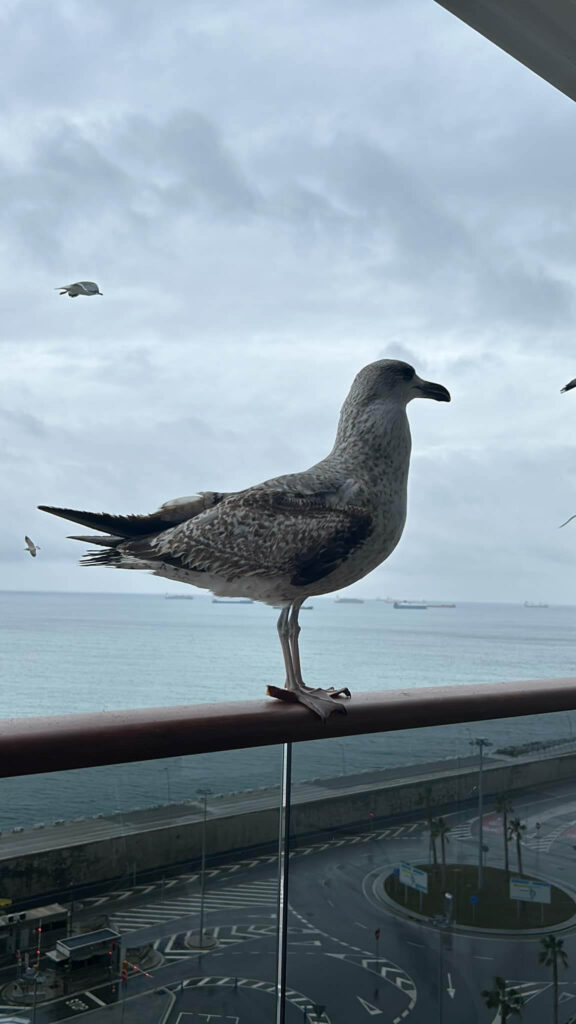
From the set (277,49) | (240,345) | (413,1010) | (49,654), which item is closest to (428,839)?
(413,1010)

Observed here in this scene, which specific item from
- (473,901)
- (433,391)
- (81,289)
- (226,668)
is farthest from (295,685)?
(226,668)

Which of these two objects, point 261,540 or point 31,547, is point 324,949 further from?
point 31,547

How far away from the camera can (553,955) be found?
1.12 meters

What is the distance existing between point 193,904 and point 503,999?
0.48 metres

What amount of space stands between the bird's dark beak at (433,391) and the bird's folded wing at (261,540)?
30cm

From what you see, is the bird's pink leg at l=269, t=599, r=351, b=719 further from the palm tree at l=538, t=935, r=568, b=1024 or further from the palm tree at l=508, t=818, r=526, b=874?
the palm tree at l=538, t=935, r=568, b=1024

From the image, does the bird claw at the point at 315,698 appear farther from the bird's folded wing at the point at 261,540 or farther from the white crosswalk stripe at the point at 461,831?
the white crosswalk stripe at the point at 461,831

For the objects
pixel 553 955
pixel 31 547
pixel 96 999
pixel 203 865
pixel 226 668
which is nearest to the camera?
pixel 96 999

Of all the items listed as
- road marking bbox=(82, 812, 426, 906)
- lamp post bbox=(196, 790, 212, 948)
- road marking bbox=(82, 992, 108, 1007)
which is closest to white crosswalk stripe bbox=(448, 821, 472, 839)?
road marking bbox=(82, 812, 426, 906)

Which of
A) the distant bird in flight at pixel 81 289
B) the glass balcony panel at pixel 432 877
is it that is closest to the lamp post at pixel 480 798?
the glass balcony panel at pixel 432 877

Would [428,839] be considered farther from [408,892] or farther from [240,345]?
[240,345]

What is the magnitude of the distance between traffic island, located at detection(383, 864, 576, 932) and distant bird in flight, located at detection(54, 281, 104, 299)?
1.05 m

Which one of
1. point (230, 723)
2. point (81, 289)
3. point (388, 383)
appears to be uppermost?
point (81, 289)

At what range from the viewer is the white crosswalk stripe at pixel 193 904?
854 mm
